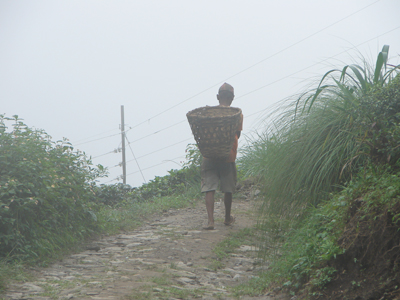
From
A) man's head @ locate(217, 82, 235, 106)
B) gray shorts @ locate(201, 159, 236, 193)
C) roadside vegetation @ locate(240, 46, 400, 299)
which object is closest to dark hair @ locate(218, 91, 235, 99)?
man's head @ locate(217, 82, 235, 106)

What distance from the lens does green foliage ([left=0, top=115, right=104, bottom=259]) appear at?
13.3 ft

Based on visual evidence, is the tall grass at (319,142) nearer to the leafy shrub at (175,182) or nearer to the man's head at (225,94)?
the man's head at (225,94)

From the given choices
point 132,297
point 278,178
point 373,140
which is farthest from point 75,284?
point 373,140

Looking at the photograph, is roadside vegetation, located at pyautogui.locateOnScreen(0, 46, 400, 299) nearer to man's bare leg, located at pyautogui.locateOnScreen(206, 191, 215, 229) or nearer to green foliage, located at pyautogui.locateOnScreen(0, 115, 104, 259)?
green foliage, located at pyautogui.locateOnScreen(0, 115, 104, 259)

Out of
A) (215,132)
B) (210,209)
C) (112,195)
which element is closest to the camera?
(215,132)

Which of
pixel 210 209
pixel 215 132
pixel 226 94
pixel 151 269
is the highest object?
pixel 226 94

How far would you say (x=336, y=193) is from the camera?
3811 millimetres

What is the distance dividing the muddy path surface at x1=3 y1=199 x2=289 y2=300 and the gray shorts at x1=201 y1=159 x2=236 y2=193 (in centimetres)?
55

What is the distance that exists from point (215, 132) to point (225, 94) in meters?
0.90

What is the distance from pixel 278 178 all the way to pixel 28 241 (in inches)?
96.5

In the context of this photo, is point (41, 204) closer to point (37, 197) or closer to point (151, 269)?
point (37, 197)

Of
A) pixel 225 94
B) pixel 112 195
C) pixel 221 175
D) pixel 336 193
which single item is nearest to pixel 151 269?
pixel 336 193

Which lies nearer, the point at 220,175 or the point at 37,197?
the point at 37,197

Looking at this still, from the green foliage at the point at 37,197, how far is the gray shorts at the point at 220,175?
4.84 feet
